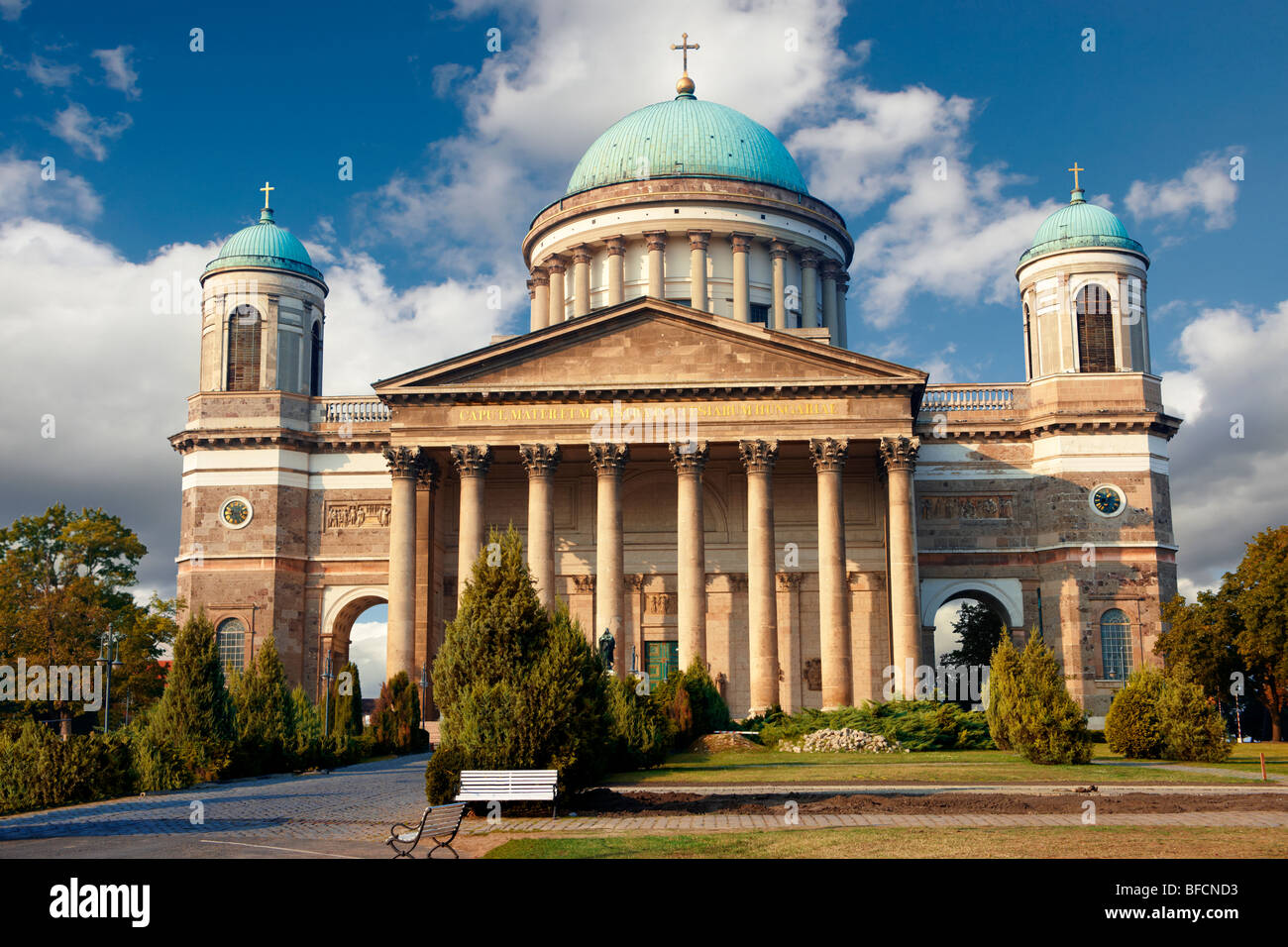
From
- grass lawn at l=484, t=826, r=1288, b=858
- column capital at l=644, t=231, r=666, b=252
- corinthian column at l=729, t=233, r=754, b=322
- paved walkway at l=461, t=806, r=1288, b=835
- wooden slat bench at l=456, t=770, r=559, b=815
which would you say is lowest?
paved walkway at l=461, t=806, r=1288, b=835

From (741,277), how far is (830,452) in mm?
16127

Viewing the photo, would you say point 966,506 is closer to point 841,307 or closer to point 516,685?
point 841,307

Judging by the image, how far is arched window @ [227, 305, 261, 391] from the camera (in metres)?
53.6

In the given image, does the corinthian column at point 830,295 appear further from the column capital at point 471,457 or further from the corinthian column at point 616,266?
the column capital at point 471,457

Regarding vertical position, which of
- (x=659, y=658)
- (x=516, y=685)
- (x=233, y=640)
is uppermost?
(x=233, y=640)

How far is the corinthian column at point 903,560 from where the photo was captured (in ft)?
142

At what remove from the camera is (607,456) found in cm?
4491

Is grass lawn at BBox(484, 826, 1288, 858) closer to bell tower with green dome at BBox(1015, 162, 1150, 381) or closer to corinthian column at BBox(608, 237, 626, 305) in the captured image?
bell tower with green dome at BBox(1015, 162, 1150, 381)

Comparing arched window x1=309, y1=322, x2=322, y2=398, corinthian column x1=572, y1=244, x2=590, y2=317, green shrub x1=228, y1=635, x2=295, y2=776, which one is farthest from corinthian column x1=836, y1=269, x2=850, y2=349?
green shrub x1=228, y1=635, x2=295, y2=776

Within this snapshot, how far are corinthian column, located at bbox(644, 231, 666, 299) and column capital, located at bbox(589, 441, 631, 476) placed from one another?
1508cm

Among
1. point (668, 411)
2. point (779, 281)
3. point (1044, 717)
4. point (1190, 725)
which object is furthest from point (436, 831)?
point (779, 281)

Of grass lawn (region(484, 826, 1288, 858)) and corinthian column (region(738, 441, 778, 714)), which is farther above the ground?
corinthian column (region(738, 441, 778, 714))
